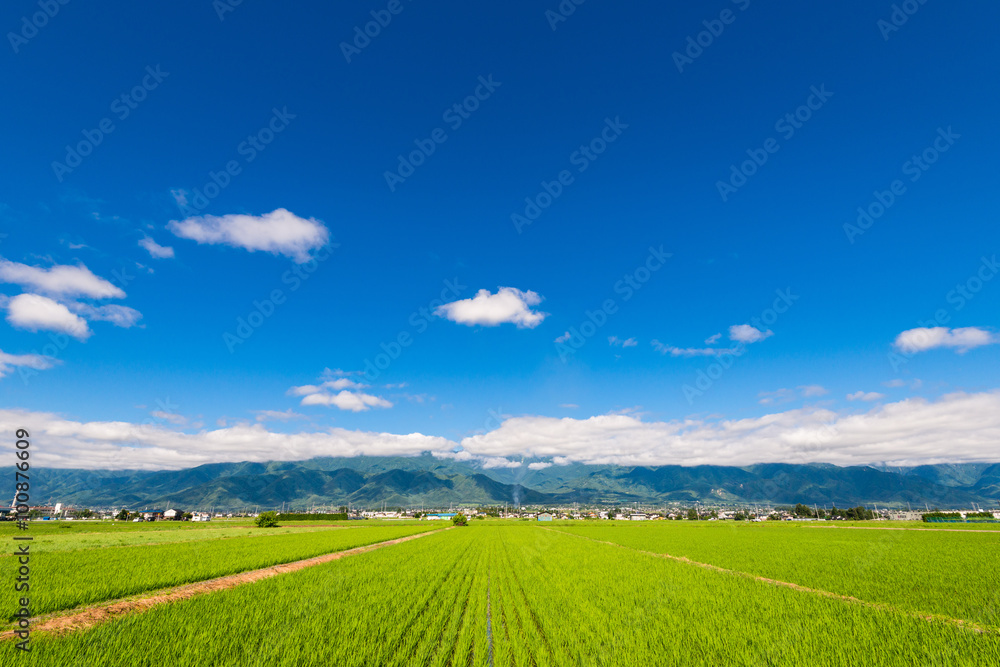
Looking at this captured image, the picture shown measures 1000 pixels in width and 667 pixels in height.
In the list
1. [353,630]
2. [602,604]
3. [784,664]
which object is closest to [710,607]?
[602,604]

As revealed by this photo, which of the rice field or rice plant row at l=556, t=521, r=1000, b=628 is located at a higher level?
the rice field

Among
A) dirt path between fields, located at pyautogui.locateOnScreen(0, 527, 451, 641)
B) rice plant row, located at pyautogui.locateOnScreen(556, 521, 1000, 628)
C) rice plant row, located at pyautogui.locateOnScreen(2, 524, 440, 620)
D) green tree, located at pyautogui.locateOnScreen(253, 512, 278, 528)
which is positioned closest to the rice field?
rice plant row, located at pyautogui.locateOnScreen(556, 521, 1000, 628)

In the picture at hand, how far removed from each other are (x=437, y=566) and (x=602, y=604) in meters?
14.6

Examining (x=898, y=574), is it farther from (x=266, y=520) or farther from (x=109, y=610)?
(x=266, y=520)

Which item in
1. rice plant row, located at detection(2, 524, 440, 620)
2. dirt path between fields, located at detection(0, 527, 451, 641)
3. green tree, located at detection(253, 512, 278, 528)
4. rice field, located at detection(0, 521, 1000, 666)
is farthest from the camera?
green tree, located at detection(253, 512, 278, 528)

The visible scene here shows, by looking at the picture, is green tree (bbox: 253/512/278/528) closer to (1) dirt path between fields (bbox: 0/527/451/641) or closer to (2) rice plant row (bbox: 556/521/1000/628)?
(1) dirt path between fields (bbox: 0/527/451/641)

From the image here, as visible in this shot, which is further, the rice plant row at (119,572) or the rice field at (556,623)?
the rice plant row at (119,572)

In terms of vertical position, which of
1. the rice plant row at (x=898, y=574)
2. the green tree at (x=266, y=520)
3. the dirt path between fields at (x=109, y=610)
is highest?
the dirt path between fields at (x=109, y=610)

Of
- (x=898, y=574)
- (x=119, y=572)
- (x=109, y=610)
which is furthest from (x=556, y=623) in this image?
(x=898, y=574)

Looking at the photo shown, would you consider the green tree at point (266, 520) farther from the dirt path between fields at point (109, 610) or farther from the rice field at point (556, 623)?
the dirt path between fields at point (109, 610)

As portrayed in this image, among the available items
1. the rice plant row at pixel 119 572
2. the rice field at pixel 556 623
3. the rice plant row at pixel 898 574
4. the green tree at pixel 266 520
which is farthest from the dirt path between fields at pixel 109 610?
the green tree at pixel 266 520

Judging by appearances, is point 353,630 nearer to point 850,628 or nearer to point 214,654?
point 214,654

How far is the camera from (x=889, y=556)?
100ft

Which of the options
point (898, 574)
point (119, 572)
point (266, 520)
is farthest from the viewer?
point (266, 520)
